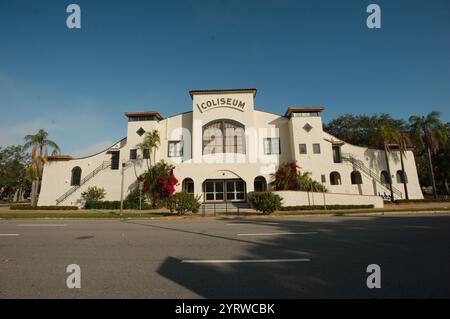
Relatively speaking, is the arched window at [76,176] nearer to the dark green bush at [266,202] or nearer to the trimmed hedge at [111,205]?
the trimmed hedge at [111,205]

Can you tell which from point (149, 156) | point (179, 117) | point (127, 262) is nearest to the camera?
point (127, 262)

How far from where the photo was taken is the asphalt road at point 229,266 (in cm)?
345

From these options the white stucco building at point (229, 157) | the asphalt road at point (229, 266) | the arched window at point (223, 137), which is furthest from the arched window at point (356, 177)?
the asphalt road at point (229, 266)

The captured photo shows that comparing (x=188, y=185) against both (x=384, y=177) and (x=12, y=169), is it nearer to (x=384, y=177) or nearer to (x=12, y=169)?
(x=384, y=177)

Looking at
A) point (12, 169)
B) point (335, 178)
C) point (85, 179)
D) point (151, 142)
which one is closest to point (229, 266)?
point (151, 142)

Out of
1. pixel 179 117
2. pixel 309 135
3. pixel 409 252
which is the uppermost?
pixel 179 117

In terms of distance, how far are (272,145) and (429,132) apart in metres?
20.3

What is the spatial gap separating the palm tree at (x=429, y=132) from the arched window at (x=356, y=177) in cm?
891
